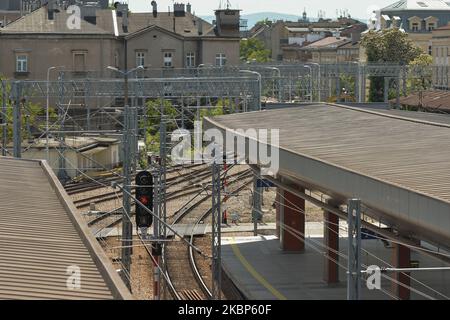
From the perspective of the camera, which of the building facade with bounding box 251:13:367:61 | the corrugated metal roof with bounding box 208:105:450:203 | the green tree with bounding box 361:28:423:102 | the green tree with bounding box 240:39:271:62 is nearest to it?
the corrugated metal roof with bounding box 208:105:450:203

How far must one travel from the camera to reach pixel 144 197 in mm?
18641

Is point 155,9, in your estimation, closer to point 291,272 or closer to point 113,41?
point 113,41

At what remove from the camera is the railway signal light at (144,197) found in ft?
60.7

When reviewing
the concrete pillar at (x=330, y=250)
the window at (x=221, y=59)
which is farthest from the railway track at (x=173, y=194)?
the window at (x=221, y=59)

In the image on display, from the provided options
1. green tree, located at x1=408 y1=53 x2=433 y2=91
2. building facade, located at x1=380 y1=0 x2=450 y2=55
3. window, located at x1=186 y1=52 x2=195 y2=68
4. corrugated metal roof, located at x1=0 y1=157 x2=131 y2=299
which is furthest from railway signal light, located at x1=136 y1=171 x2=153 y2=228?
building facade, located at x1=380 y1=0 x2=450 y2=55

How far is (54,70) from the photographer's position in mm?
54375

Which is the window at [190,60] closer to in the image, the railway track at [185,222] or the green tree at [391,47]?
the green tree at [391,47]

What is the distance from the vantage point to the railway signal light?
18.5 m

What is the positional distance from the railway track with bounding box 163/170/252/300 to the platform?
0.69m

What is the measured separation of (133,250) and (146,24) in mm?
38978

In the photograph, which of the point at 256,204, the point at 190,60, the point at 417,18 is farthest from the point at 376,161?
the point at 417,18

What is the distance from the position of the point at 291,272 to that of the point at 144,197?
4.30 m

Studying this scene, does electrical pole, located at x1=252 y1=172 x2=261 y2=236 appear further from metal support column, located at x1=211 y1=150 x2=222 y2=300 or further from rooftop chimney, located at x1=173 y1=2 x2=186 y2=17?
rooftop chimney, located at x1=173 y1=2 x2=186 y2=17
